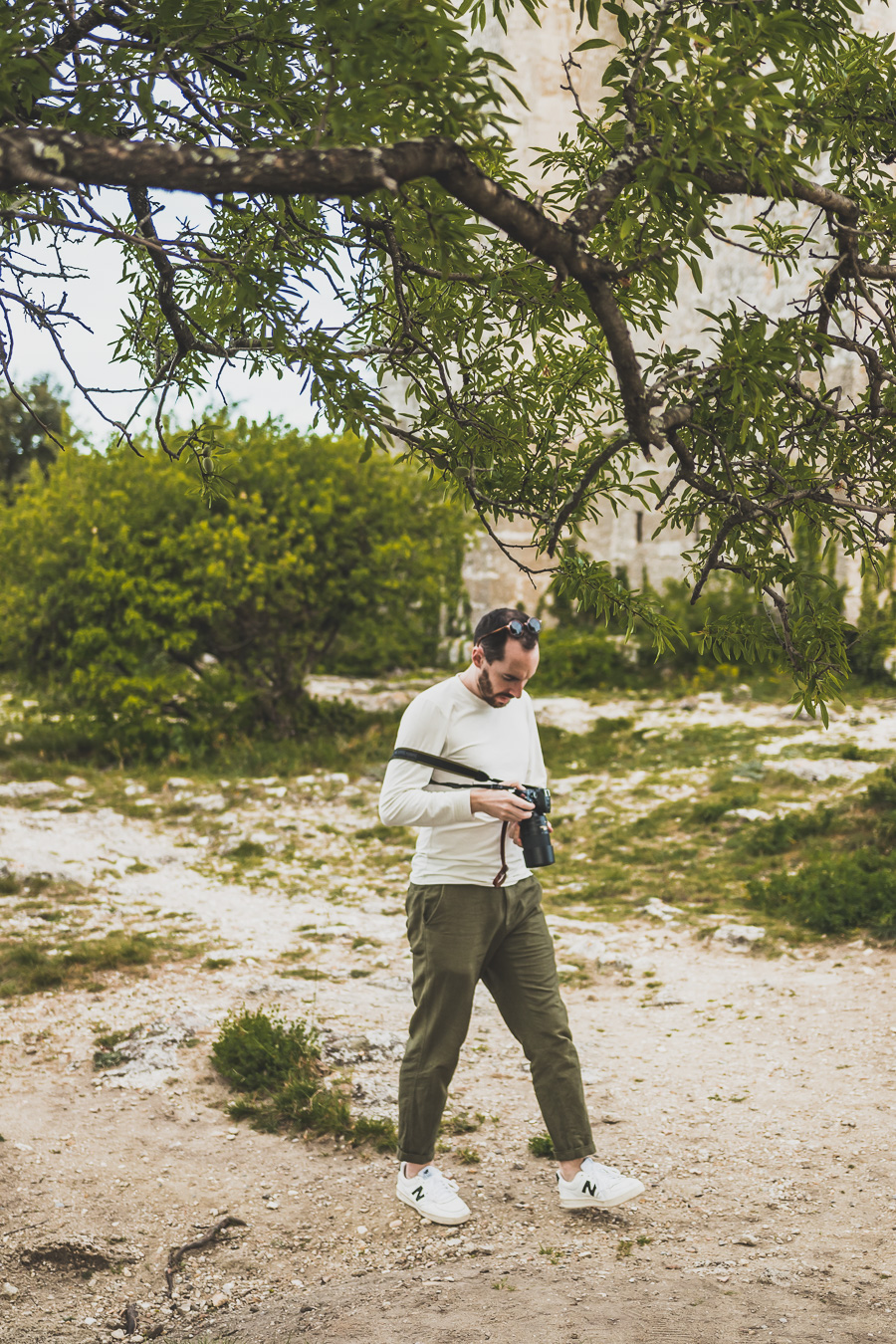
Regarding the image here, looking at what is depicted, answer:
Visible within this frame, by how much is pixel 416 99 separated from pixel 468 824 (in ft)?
7.08

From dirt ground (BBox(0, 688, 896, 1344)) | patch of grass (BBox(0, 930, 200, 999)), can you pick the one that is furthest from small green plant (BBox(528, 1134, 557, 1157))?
patch of grass (BBox(0, 930, 200, 999))

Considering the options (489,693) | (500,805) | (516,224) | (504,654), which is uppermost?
(516,224)

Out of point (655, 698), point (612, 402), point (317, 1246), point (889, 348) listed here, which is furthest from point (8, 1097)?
point (655, 698)

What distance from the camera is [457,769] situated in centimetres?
358

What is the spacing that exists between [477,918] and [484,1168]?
1.26 metres

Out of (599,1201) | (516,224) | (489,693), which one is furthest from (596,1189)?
(516,224)

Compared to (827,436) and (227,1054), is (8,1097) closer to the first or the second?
(227,1054)

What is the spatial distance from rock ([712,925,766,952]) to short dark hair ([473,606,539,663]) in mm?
4031

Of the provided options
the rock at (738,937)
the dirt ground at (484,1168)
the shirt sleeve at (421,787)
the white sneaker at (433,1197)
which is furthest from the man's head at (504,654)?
the rock at (738,937)

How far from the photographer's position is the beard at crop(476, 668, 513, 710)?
11.8ft

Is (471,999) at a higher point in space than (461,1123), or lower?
higher

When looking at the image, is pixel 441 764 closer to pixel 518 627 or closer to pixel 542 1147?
pixel 518 627

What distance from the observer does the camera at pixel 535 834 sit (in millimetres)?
3520

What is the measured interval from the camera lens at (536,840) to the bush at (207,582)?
8745mm
